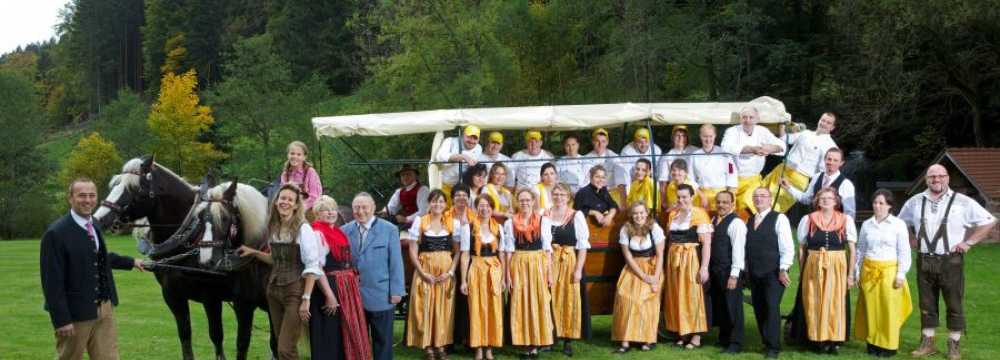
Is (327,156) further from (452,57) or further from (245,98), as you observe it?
(245,98)

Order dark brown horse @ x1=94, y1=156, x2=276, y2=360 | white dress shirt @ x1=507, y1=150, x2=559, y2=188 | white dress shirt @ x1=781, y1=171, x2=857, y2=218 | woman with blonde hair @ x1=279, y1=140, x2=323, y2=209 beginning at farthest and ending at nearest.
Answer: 1. white dress shirt @ x1=507, y1=150, x2=559, y2=188
2. white dress shirt @ x1=781, y1=171, x2=857, y2=218
3. woman with blonde hair @ x1=279, y1=140, x2=323, y2=209
4. dark brown horse @ x1=94, y1=156, x2=276, y2=360

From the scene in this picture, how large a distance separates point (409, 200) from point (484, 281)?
1776 mm

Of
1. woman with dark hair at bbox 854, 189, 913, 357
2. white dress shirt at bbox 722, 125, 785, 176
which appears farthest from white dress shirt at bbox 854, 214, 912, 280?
white dress shirt at bbox 722, 125, 785, 176

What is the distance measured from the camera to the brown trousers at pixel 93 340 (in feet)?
21.5

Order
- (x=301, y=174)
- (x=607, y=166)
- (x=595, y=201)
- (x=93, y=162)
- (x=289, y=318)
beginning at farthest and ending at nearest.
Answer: (x=93, y=162), (x=607, y=166), (x=595, y=201), (x=301, y=174), (x=289, y=318)

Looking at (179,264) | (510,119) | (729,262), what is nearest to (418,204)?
(510,119)

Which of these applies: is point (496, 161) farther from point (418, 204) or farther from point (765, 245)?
point (765, 245)

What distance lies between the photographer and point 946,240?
952cm

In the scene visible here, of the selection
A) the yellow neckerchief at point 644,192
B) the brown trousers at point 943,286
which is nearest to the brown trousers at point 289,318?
the yellow neckerchief at point 644,192

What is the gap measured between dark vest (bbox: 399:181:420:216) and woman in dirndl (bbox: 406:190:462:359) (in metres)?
1.30

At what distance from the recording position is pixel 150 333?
12.7 meters

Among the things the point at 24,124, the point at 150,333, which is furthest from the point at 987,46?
the point at 24,124

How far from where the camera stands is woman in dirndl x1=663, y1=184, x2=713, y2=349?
994 cm

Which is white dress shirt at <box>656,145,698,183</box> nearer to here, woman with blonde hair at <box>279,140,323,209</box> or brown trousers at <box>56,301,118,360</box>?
woman with blonde hair at <box>279,140,323,209</box>
